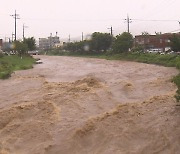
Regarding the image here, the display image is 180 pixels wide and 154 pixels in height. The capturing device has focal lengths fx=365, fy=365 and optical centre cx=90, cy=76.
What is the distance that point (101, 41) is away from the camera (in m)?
73.7

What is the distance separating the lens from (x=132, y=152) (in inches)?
365

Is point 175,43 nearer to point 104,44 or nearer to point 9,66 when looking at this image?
point 9,66

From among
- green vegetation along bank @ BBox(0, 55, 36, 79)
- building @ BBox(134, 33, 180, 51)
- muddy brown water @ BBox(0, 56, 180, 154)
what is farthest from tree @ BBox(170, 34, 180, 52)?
building @ BBox(134, 33, 180, 51)

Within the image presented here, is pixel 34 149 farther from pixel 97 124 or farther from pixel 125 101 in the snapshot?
pixel 125 101

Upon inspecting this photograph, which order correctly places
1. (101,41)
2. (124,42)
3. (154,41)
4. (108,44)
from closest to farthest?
(124,42)
(101,41)
(108,44)
(154,41)

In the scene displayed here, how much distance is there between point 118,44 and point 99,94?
41.4m

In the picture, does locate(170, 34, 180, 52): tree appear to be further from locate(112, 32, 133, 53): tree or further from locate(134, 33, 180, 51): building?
locate(134, 33, 180, 51): building

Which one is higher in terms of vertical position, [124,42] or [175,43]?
[124,42]

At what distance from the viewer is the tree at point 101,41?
73188mm

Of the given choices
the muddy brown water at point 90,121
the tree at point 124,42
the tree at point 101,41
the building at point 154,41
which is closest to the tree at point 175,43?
the tree at point 124,42

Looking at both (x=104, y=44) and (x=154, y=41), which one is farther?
(x=154, y=41)

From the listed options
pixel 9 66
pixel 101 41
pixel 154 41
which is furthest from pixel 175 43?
pixel 154 41

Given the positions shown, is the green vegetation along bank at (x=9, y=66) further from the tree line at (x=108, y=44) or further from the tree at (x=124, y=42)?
the tree at (x=124, y=42)

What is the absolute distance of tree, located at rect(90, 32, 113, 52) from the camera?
73188mm
